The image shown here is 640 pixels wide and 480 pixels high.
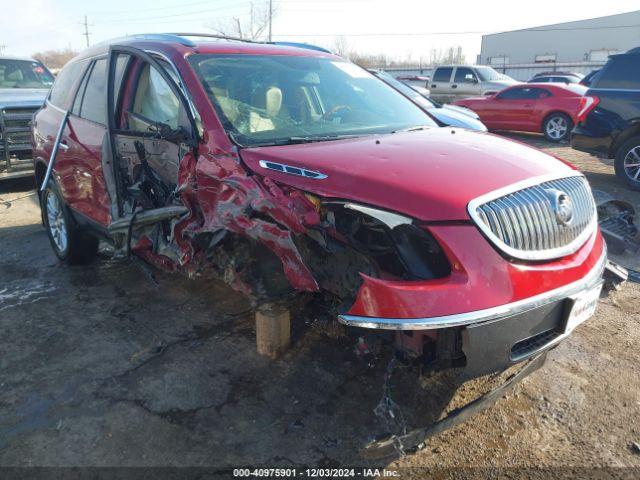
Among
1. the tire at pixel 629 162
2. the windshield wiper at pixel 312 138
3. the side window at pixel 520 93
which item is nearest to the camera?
the windshield wiper at pixel 312 138

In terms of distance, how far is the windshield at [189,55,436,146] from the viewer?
3.10 m

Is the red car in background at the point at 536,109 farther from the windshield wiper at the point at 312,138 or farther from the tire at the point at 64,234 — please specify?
the tire at the point at 64,234

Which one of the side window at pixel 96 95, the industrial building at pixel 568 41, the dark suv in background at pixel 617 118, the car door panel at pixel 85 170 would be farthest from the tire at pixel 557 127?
the industrial building at pixel 568 41

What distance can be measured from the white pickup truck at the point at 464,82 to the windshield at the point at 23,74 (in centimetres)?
1313

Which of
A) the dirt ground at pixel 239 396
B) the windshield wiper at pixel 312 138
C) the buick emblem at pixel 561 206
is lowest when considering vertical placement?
the dirt ground at pixel 239 396

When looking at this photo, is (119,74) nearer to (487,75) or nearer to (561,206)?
(561,206)

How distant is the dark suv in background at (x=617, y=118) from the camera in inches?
301

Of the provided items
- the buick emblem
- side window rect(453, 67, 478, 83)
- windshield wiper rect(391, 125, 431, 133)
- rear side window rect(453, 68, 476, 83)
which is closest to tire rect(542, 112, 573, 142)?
side window rect(453, 67, 478, 83)

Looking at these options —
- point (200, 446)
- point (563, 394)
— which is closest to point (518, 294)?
point (563, 394)

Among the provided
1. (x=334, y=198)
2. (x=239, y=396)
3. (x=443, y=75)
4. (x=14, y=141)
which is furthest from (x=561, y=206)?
(x=443, y=75)

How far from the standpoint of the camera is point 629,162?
7680mm

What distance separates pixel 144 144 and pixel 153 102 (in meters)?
0.30

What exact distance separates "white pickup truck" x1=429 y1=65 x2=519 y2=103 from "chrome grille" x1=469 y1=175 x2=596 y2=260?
53.0 ft

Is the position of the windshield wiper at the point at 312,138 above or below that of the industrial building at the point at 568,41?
below
